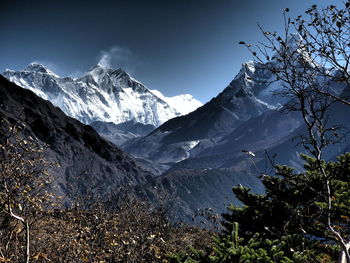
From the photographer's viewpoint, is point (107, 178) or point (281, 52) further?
point (107, 178)

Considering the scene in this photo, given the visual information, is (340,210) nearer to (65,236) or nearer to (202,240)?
(65,236)

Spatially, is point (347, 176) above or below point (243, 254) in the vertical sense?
above

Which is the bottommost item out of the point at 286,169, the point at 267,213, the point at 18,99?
the point at 267,213

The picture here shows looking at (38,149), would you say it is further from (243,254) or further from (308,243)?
(308,243)

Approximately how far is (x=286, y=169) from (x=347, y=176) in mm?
2121

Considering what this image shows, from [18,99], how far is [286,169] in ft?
376

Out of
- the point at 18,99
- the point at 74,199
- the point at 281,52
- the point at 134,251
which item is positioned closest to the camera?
the point at 281,52

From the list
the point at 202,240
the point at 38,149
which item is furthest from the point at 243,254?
the point at 202,240

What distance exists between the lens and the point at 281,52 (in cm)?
634

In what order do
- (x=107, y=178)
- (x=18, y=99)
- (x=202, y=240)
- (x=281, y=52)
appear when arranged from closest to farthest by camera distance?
Answer: (x=281, y=52) < (x=202, y=240) < (x=18, y=99) < (x=107, y=178)

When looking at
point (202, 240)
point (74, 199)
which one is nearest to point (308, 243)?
point (74, 199)

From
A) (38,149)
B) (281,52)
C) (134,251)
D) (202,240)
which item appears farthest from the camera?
(202,240)

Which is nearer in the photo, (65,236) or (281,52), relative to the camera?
(281,52)

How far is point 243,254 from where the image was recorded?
672 centimetres
